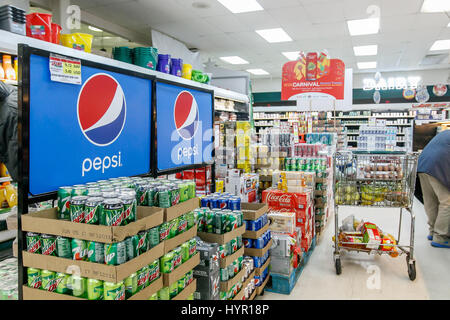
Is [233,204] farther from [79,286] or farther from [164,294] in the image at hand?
[79,286]

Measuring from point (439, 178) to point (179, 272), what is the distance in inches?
153

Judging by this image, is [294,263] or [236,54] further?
[236,54]

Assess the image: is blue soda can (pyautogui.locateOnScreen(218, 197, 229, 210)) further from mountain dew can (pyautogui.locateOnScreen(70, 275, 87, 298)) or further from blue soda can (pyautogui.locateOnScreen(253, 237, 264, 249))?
mountain dew can (pyautogui.locateOnScreen(70, 275, 87, 298))

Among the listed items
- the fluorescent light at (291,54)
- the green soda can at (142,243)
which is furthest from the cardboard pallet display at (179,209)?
the fluorescent light at (291,54)

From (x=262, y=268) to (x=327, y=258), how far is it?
4.96 ft

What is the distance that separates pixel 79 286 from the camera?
132cm

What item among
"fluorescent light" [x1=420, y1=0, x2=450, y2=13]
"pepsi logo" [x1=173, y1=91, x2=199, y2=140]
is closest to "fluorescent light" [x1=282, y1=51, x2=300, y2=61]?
"fluorescent light" [x1=420, y1=0, x2=450, y2=13]

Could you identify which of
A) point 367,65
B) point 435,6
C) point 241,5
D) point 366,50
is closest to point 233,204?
point 241,5

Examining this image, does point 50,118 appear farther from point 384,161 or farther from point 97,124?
point 384,161

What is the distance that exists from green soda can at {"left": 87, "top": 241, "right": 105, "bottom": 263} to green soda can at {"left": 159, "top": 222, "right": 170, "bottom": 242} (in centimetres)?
31

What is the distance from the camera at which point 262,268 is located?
2.74 meters

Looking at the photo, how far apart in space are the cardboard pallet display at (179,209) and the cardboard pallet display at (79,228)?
0.12 m
